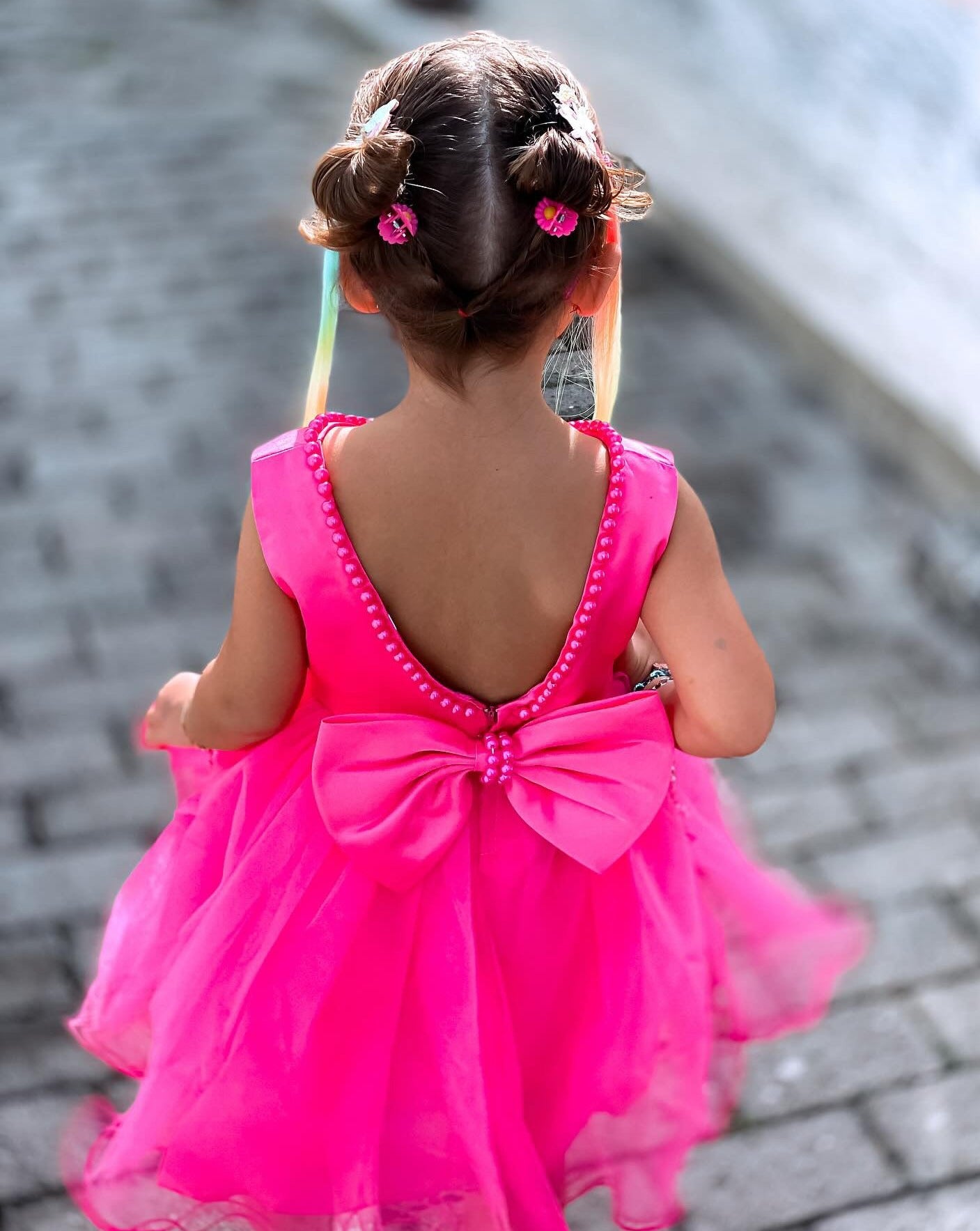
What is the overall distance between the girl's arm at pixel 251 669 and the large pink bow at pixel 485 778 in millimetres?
69

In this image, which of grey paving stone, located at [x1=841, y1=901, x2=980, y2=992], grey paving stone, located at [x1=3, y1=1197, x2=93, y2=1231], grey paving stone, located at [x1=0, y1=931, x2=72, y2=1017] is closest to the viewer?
grey paving stone, located at [x1=3, y1=1197, x2=93, y2=1231]

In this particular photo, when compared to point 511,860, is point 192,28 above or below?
above

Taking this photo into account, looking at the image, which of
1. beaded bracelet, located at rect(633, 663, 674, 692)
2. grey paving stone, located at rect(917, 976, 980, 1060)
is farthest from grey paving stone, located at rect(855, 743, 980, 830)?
beaded bracelet, located at rect(633, 663, 674, 692)

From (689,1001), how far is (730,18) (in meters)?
6.53

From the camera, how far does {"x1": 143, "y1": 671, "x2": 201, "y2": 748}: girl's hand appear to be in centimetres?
150

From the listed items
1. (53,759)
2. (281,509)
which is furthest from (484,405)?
(53,759)

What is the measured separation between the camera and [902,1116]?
189 cm

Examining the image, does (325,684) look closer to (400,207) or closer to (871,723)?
(400,207)

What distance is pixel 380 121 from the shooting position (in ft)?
3.59

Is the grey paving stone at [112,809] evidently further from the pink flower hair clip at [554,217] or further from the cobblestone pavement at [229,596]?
the pink flower hair clip at [554,217]

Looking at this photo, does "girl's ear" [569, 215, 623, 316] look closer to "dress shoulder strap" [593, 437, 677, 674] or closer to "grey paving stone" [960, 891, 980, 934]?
"dress shoulder strap" [593, 437, 677, 674]

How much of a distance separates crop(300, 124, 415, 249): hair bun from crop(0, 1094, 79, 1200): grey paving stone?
1288 millimetres

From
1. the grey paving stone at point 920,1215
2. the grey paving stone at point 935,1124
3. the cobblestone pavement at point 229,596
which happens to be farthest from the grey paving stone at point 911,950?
the grey paving stone at point 920,1215

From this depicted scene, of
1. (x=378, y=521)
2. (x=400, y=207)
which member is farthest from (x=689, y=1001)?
(x=400, y=207)
